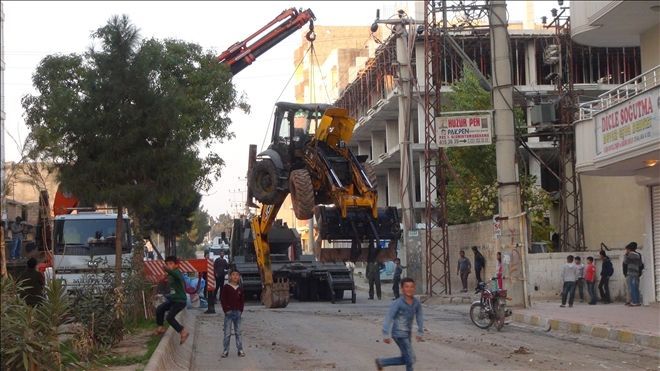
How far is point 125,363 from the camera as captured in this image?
1398cm

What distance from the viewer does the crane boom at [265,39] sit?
3781cm

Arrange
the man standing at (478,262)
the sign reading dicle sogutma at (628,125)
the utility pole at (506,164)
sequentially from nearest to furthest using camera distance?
the sign reading dicle sogutma at (628,125) → the utility pole at (506,164) → the man standing at (478,262)

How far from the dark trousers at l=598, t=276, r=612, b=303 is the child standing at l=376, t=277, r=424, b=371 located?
59.0 ft

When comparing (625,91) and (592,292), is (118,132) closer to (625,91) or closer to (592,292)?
(625,91)

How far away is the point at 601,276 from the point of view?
96.6 ft

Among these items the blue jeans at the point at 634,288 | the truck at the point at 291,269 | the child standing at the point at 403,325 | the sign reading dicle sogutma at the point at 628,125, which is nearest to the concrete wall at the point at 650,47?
the sign reading dicle sogutma at the point at 628,125

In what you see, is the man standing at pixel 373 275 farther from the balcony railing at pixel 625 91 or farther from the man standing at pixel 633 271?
the man standing at pixel 633 271

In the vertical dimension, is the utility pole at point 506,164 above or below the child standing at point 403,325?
above

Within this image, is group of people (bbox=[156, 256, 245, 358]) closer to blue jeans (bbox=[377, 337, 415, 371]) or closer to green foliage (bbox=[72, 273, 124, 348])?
green foliage (bbox=[72, 273, 124, 348])

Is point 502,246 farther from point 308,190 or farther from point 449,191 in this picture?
point 449,191

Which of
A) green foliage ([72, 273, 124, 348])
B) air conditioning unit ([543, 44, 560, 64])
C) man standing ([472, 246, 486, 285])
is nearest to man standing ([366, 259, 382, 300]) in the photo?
man standing ([472, 246, 486, 285])

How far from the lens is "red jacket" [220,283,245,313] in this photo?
55.1 feet

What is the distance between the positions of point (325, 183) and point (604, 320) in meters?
7.28

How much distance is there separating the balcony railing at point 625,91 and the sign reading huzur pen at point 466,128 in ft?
9.54
